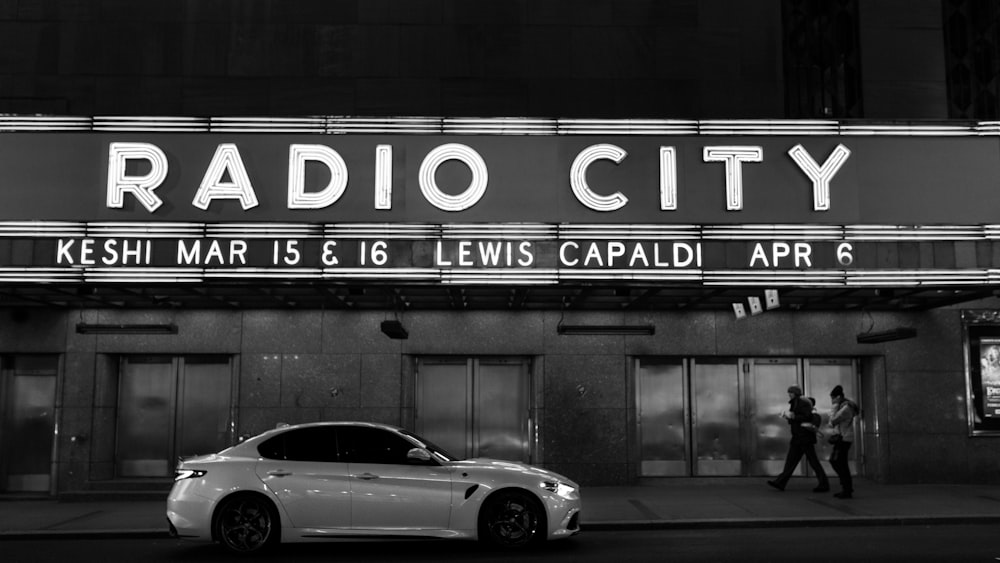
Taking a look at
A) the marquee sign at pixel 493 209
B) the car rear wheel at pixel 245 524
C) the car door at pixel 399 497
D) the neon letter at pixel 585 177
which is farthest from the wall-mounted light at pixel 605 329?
the car rear wheel at pixel 245 524

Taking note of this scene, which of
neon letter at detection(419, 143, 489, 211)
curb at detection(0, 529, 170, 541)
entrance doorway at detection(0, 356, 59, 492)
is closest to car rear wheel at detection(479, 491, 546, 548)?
curb at detection(0, 529, 170, 541)

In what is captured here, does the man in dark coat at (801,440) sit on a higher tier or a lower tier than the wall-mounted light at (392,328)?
lower

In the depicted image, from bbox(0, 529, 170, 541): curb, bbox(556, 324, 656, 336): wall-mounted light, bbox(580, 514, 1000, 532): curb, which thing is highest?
bbox(556, 324, 656, 336): wall-mounted light

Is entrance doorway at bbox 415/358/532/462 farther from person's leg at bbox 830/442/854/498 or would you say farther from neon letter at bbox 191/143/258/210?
person's leg at bbox 830/442/854/498

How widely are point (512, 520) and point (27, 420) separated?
1123cm

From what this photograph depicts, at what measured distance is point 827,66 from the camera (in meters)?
18.7

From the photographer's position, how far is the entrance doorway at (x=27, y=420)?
17.4m

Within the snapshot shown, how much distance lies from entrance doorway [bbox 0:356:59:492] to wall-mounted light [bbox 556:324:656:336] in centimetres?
949

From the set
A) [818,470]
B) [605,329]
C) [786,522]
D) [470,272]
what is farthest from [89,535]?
[818,470]

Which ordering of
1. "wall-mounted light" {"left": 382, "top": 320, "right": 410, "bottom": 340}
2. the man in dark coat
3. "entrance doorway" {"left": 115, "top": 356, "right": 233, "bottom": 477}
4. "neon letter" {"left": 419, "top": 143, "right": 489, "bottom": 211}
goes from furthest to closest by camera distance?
"entrance doorway" {"left": 115, "top": 356, "right": 233, "bottom": 477}, the man in dark coat, "wall-mounted light" {"left": 382, "top": 320, "right": 410, "bottom": 340}, "neon letter" {"left": 419, "top": 143, "right": 489, "bottom": 211}

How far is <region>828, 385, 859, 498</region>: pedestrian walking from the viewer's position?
50.0ft

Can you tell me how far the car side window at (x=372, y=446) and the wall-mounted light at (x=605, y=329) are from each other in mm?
5546

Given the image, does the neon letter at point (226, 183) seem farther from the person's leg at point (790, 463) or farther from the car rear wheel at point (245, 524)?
the person's leg at point (790, 463)

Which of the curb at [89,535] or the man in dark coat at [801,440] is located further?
the man in dark coat at [801,440]
